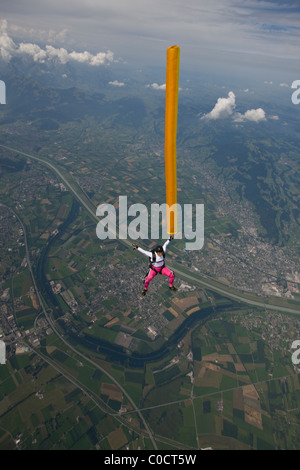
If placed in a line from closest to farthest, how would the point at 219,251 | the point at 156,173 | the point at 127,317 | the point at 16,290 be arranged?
the point at 127,317, the point at 16,290, the point at 219,251, the point at 156,173

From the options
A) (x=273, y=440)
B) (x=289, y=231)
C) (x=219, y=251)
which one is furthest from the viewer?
(x=289, y=231)

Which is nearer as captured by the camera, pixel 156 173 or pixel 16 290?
pixel 16 290

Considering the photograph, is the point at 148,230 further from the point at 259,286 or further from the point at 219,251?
the point at 259,286

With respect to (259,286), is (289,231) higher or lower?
higher

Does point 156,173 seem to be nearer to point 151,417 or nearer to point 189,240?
point 189,240

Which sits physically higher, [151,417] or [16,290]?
[16,290]
